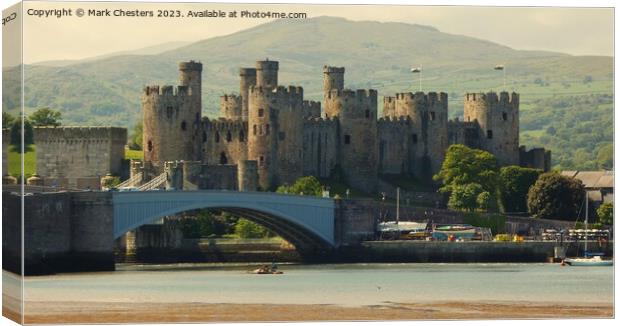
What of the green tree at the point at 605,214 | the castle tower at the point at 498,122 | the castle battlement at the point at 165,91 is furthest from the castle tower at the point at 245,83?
the green tree at the point at 605,214

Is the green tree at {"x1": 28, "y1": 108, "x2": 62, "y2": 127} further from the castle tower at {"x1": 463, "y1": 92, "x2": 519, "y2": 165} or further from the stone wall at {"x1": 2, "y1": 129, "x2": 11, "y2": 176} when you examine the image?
the stone wall at {"x1": 2, "y1": 129, "x2": 11, "y2": 176}

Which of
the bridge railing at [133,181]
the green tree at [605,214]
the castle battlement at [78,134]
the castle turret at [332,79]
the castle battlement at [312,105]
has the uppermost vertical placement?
the castle turret at [332,79]

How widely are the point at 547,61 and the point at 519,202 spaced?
26.2 metres

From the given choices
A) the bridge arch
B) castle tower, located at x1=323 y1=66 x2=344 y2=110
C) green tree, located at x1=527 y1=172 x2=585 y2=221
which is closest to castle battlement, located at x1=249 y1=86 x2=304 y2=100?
castle tower, located at x1=323 y1=66 x2=344 y2=110

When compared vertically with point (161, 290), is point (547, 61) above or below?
above

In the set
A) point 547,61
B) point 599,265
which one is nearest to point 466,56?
point 547,61

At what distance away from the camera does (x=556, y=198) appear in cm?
7675

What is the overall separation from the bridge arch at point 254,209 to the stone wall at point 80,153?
969 cm

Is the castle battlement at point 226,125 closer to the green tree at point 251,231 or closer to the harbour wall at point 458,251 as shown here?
the green tree at point 251,231

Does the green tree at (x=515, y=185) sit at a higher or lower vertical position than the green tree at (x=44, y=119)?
lower

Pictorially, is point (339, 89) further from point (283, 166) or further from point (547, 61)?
point (547, 61)

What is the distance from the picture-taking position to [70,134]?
77.9 m

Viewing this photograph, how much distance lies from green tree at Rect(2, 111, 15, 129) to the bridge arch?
12.9 metres

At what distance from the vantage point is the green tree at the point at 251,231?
72500mm
